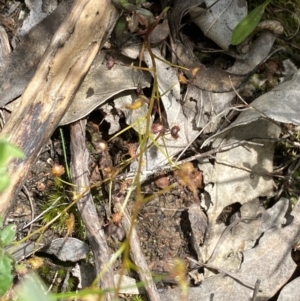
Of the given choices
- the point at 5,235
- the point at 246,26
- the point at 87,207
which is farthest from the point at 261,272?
the point at 5,235

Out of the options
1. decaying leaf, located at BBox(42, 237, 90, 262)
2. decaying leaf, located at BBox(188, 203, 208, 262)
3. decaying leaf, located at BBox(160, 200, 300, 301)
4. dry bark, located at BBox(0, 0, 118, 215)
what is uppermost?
dry bark, located at BBox(0, 0, 118, 215)

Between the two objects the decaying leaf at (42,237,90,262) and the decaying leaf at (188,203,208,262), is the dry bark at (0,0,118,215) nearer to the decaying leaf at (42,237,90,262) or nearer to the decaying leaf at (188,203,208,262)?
the decaying leaf at (42,237,90,262)

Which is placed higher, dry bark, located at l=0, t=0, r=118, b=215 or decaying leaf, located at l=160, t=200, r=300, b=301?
dry bark, located at l=0, t=0, r=118, b=215

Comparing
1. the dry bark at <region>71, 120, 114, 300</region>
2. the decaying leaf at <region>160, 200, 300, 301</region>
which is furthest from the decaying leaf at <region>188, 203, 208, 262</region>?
the dry bark at <region>71, 120, 114, 300</region>

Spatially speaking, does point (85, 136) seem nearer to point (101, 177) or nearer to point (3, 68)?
point (101, 177)

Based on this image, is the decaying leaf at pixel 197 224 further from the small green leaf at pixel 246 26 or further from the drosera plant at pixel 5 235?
the drosera plant at pixel 5 235
